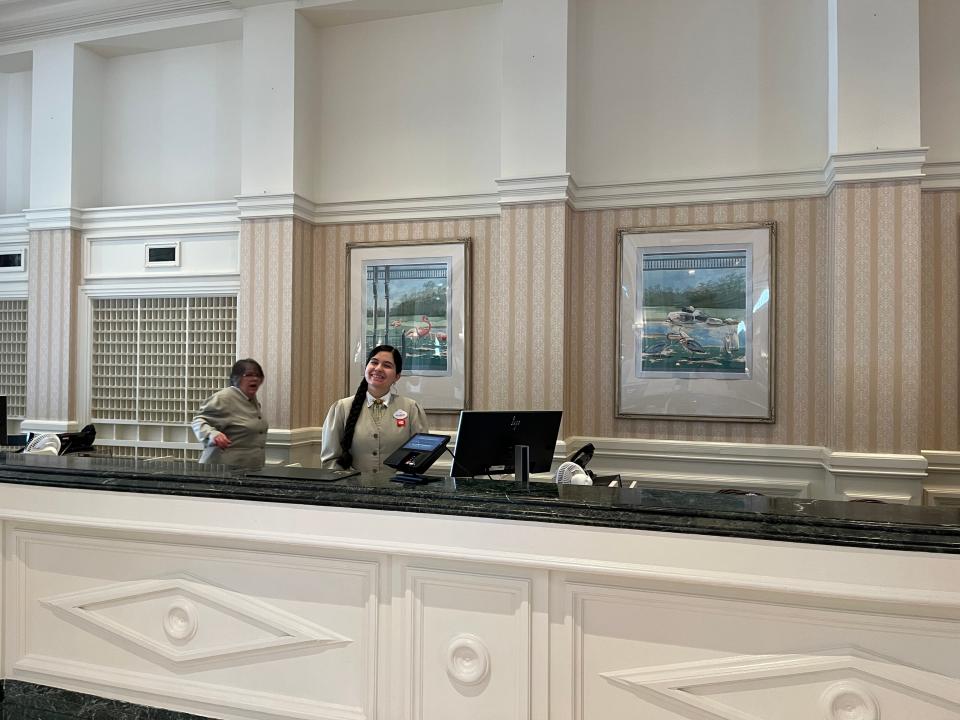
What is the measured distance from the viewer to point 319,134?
581cm

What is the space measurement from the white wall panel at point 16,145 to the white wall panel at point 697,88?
501 centimetres

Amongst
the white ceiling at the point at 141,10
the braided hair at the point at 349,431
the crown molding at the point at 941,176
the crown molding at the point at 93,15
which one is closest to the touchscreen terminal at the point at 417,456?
the braided hair at the point at 349,431

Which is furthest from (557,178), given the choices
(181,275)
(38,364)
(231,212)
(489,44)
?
(38,364)

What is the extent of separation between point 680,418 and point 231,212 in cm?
382

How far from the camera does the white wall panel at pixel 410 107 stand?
544 centimetres

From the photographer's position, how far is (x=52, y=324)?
6094 millimetres

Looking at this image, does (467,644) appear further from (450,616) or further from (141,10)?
(141,10)

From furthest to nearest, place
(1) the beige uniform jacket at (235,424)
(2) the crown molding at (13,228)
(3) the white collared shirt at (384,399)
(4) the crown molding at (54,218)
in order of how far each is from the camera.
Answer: (2) the crown molding at (13,228)
(4) the crown molding at (54,218)
(1) the beige uniform jacket at (235,424)
(3) the white collared shirt at (384,399)

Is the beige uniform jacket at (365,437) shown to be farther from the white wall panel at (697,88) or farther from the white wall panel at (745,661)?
the white wall panel at (697,88)

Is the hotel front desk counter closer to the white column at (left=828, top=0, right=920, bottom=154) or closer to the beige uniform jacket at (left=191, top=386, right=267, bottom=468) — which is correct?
the beige uniform jacket at (left=191, top=386, right=267, bottom=468)

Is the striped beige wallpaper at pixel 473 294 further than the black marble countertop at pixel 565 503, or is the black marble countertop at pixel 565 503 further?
the striped beige wallpaper at pixel 473 294

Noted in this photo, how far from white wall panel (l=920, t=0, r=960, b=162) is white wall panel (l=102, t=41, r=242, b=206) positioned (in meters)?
5.06

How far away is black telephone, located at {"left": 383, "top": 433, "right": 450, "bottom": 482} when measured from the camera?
2619 mm

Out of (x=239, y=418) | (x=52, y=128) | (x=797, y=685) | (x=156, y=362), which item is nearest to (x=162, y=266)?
(x=156, y=362)
